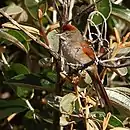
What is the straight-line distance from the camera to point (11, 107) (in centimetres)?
194

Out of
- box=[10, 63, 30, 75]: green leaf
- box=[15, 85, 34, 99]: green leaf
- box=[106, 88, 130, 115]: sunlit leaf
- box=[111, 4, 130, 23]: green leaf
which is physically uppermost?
box=[111, 4, 130, 23]: green leaf

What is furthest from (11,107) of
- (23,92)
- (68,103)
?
(68,103)

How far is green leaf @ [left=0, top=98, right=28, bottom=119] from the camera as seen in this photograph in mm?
1924

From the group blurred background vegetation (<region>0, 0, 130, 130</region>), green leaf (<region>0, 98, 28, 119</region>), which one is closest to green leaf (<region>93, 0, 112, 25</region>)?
blurred background vegetation (<region>0, 0, 130, 130</region>)

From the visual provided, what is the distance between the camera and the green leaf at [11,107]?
1.92 m

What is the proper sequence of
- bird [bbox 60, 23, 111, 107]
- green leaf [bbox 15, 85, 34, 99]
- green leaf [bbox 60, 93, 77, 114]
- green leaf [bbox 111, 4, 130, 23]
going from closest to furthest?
green leaf [bbox 60, 93, 77, 114]
bird [bbox 60, 23, 111, 107]
green leaf [bbox 15, 85, 34, 99]
green leaf [bbox 111, 4, 130, 23]

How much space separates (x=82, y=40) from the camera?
1903 millimetres

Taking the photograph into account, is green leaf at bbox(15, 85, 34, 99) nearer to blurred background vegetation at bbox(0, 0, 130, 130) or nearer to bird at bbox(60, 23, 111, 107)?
blurred background vegetation at bbox(0, 0, 130, 130)

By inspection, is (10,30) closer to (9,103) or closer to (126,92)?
(9,103)

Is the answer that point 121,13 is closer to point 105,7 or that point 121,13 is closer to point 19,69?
point 105,7

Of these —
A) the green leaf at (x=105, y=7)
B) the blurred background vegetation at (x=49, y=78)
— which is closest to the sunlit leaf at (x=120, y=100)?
the blurred background vegetation at (x=49, y=78)

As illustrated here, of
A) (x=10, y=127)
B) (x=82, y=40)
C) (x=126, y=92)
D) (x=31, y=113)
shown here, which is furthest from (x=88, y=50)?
(x=10, y=127)

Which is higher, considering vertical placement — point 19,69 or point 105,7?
point 105,7

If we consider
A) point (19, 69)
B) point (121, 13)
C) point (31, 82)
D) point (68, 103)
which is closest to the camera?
point (68, 103)
